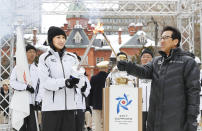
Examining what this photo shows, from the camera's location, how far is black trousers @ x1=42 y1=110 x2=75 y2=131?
5418 mm

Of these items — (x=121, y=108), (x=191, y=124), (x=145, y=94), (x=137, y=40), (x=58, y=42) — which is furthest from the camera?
(x=137, y=40)

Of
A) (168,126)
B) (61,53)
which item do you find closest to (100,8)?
(61,53)

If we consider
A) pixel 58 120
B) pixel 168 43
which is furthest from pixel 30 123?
pixel 168 43

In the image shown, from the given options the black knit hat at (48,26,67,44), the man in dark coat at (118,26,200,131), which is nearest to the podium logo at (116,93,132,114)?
the man in dark coat at (118,26,200,131)

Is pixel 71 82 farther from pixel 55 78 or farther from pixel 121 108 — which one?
pixel 121 108

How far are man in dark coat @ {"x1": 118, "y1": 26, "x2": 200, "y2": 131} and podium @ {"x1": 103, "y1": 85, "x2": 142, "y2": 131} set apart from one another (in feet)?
1.17

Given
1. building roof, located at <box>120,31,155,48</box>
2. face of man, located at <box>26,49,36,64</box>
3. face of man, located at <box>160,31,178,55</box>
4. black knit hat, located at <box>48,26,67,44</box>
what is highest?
building roof, located at <box>120,31,155,48</box>

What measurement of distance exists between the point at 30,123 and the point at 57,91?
216 centimetres

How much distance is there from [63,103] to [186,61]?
180cm

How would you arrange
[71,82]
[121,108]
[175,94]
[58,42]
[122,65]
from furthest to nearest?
[58,42]
[71,82]
[121,108]
[122,65]
[175,94]

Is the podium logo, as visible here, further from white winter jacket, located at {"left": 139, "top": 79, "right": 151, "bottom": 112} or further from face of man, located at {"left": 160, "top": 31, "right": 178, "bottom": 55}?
white winter jacket, located at {"left": 139, "top": 79, "right": 151, "bottom": 112}

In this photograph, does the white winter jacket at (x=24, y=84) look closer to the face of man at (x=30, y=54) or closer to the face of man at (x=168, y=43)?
the face of man at (x=30, y=54)

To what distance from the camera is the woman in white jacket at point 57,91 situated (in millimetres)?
5391

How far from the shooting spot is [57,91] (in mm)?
5441
